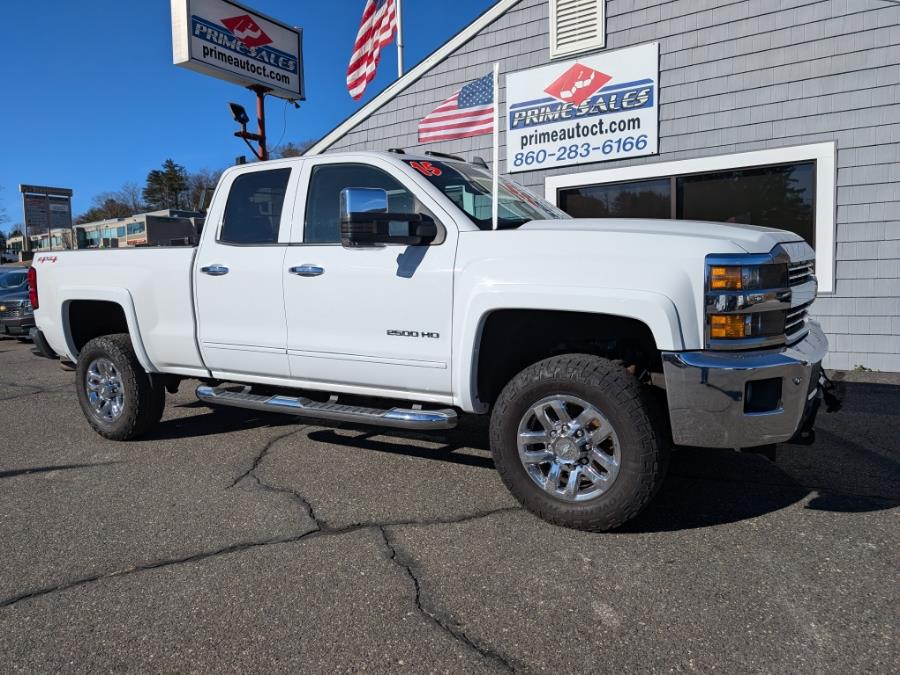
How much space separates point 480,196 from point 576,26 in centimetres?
590

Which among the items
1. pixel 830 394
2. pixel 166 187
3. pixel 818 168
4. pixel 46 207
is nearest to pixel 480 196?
pixel 830 394

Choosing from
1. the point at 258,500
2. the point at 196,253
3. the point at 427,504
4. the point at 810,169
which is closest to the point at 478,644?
the point at 427,504

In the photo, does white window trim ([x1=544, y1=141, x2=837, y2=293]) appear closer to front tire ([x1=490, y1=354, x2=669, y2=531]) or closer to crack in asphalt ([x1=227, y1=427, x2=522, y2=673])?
front tire ([x1=490, y1=354, x2=669, y2=531])

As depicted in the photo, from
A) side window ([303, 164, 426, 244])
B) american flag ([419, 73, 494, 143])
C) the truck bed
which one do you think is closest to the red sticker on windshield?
side window ([303, 164, 426, 244])

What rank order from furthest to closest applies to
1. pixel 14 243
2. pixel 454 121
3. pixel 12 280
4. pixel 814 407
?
pixel 14 243 → pixel 12 280 → pixel 454 121 → pixel 814 407

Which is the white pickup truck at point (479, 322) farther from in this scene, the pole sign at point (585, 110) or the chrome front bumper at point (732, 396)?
the pole sign at point (585, 110)

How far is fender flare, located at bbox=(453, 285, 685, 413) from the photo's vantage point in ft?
10.1

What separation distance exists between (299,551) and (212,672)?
917 mm

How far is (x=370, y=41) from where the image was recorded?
1274 cm

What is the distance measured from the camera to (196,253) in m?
4.80

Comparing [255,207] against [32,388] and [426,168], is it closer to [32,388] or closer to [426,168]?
[426,168]

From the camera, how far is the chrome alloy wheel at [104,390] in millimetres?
5301

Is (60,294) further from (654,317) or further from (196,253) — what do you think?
(654,317)

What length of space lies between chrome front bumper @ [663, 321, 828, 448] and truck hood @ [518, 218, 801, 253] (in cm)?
51
